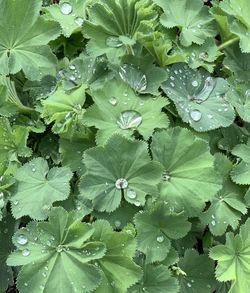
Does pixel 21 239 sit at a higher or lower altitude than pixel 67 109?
lower

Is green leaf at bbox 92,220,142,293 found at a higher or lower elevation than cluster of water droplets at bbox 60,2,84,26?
lower

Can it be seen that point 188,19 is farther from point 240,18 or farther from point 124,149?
point 124,149

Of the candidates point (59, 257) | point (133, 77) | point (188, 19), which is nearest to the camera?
point (59, 257)

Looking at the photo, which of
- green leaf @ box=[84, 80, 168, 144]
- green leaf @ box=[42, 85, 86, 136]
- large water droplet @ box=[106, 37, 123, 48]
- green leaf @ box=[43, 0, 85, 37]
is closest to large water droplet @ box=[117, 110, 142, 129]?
green leaf @ box=[84, 80, 168, 144]

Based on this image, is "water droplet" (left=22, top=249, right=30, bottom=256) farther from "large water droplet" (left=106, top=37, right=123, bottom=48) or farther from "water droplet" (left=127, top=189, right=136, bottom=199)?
"large water droplet" (left=106, top=37, right=123, bottom=48)

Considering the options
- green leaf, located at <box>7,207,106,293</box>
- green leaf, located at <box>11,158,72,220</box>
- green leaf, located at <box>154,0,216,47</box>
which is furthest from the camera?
green leaf, located at <box>154,0,216,47</box>

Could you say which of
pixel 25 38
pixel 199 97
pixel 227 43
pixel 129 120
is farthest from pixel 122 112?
pixel 227 43
